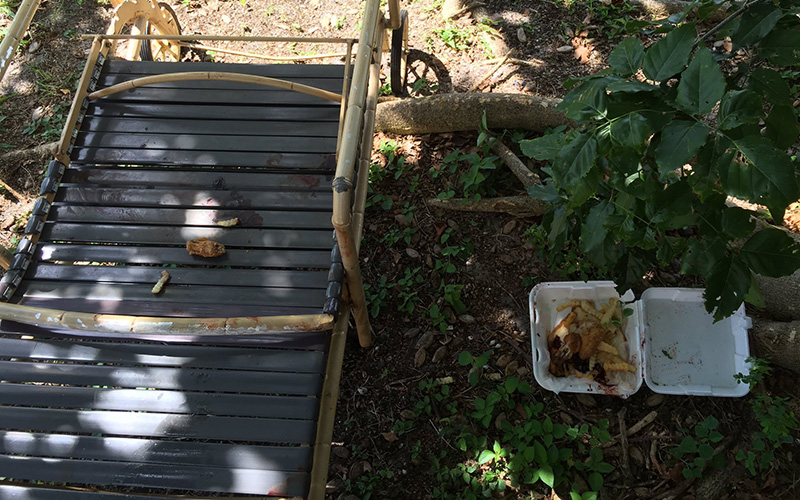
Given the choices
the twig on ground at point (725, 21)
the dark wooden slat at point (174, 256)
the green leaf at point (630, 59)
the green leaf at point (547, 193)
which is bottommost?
the dark wooden slat at point (174, 256)

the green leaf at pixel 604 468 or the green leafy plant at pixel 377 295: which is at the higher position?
the green leafy plant at pixel 377 295

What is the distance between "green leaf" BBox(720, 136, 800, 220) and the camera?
47.8 inches

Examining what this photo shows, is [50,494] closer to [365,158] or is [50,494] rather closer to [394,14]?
[365,158]

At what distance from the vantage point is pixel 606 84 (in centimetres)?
143

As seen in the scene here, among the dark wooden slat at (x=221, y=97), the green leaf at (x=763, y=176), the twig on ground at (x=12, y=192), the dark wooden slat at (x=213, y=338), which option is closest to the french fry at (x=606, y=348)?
the dark wooden slat at (x=213, y=338)

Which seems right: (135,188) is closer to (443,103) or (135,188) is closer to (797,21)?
(443,103)

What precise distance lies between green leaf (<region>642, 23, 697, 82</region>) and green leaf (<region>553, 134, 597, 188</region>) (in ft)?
0.75

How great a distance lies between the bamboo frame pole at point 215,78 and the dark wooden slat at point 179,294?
1043mm

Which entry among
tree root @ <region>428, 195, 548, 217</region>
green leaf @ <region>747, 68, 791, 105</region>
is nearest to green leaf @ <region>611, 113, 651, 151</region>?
green leaf @ <region>747, 68, 791, 105</region>

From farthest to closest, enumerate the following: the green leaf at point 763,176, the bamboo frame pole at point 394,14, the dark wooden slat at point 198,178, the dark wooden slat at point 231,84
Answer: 1. the bamboo frame pole at point 394,14
2. the dark wooden slat at point 231,84
3. the dark wooden slat at point 198,178
4. the green leaf at point 763,176

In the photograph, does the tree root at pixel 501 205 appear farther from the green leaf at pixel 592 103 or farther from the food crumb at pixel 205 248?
the green leaf at pixel 592 103

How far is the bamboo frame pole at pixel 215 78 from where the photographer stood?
2.73 m

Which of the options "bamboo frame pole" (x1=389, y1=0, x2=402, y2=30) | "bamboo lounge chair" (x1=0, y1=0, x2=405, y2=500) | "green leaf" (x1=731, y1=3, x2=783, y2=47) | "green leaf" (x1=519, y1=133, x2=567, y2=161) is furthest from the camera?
"bamboo frame pole" (x1=389, y1=0, x2=402, y2=30)

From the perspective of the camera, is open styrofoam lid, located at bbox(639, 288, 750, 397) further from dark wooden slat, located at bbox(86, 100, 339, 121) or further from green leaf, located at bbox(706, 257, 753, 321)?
dark wooden slat, located at bbox(86, 100, 339, 121)
